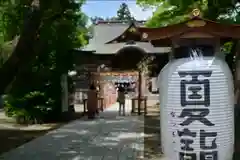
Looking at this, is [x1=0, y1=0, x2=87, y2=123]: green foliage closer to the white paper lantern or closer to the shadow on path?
the shadow on path

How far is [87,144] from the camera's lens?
1216cm

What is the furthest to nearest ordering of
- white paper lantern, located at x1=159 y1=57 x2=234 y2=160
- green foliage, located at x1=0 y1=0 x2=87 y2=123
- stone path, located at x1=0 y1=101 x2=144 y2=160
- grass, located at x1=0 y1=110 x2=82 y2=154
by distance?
green foliage, located at x1=0 y1=0 x2=87 y2=123
grass, located at x1=0 y1=110 x2=82 y2=154
stone path, located at x1=0 y1=101 x2=144 y2=160
white paper lantern, located at x1=159 y1=57 x2=234 y2=160

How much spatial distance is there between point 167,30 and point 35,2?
3.78 meters

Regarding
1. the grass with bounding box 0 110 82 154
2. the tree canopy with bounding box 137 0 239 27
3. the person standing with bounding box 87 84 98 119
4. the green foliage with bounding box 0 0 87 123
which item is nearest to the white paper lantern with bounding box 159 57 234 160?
the tree canopy with bounding box 137 0 239 27

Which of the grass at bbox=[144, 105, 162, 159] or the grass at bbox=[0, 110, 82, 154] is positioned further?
A: the grass at bbox=[0, 110, 82, 154]

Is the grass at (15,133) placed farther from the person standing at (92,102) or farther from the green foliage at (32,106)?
the person standing at (92,102)

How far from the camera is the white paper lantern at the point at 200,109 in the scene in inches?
Result: 243

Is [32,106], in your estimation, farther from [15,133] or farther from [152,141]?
[152,141]

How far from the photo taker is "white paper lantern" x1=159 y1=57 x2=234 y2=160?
6.17 metres

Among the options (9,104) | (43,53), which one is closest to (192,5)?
(43,53)

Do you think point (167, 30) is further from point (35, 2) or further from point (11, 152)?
point (11, 152)

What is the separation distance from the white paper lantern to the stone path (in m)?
3.95

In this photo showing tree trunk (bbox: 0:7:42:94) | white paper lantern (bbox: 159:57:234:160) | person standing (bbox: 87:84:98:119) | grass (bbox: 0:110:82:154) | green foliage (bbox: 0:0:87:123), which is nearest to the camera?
white paper lantern (bbox: 159:57:234:160)

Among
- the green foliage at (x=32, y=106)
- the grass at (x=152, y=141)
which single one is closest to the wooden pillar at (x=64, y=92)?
the green foliage at (x=32, y=106)
